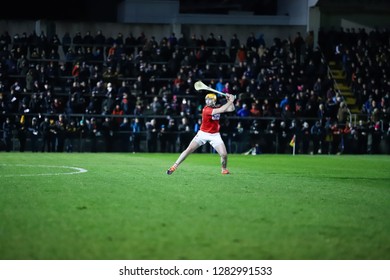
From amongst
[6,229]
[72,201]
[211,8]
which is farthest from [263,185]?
[211,8]

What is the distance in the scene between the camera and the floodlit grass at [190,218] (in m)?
8.38

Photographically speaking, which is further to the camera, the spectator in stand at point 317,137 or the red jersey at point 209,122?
the spectator in stand at point 317,137

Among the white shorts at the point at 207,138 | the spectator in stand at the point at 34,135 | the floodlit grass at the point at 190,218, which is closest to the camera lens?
the floodlit grass at the point at 190,218

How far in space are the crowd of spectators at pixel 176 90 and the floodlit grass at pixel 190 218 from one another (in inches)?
672

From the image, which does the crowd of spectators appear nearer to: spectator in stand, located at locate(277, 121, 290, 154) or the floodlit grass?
spectator in stand, located at locate(277, 121, 290, 154)

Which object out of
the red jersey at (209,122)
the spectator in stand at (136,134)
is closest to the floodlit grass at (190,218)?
the red jersey at (209,122)

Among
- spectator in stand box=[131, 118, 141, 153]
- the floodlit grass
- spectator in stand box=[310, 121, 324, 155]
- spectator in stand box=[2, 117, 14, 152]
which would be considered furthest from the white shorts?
spectator in stand box=[310, 121, 324, 155]

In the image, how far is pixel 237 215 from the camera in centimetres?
1119

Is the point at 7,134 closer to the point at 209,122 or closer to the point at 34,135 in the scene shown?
the point at 34,135

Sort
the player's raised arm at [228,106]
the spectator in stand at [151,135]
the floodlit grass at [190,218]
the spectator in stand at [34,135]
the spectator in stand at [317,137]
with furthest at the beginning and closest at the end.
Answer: the spectator in stand at [317,137] < the spectator in stand at [151,135] < the spectator in stand at [34,135] < the player's raised arm at [228,106] < the floodlit grass at [190,218]

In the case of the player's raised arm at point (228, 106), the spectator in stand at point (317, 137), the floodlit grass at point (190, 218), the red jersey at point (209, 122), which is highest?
the player's raised arm at point (228, 106)

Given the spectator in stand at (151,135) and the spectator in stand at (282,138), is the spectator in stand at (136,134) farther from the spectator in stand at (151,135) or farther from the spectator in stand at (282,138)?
the spectator in stand at (282,138)

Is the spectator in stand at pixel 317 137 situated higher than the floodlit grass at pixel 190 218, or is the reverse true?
the spectator in stand at pixel 317 137

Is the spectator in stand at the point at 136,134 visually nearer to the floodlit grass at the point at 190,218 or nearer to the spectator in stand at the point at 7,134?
the spectator in stand at the point at 7,134
